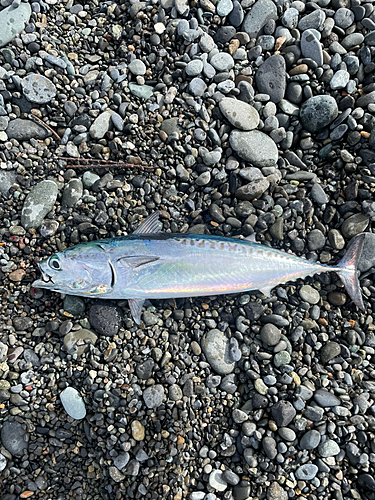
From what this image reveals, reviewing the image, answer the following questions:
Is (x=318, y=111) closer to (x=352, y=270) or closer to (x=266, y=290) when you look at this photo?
(x=352, y=270)

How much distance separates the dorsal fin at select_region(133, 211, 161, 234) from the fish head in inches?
18.2

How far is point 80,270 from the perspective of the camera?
3463 mm

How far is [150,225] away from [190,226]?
484mm

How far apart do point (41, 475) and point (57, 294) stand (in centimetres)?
187

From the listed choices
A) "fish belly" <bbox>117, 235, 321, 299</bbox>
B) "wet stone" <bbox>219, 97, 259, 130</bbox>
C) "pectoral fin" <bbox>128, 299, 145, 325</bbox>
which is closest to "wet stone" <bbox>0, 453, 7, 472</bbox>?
"pectoral fin" <bbox>128, 299, 145, 325</bbox>

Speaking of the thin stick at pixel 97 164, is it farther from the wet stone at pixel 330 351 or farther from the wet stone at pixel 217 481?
the wet stone at pixel 217 481

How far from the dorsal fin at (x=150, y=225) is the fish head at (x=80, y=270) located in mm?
461

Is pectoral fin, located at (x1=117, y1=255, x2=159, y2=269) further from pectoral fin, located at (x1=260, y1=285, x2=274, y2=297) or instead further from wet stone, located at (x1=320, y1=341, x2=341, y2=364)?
wet stone, located at (x1=320, y1=341, x2=341, y2=364)

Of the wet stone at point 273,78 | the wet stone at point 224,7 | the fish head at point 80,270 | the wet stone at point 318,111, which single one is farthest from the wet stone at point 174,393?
the wet stone at point 224,7

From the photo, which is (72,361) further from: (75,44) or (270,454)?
(75,44)

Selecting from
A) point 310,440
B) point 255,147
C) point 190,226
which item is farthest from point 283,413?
point 255,147

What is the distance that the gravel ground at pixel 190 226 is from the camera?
3.45 metres

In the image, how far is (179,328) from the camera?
3.72 m

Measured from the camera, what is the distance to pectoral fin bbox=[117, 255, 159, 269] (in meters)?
3.46
